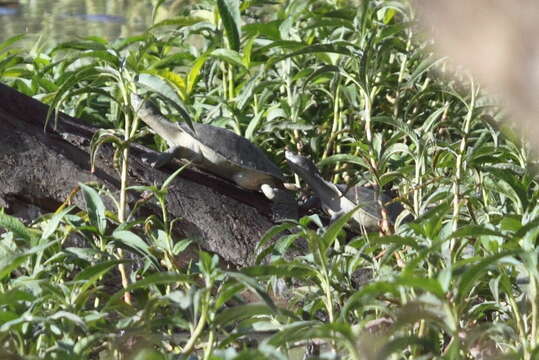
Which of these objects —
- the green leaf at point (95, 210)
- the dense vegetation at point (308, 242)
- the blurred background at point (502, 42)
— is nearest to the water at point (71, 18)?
the dense vegetation at point (308, 242)

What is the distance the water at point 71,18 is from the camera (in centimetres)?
586

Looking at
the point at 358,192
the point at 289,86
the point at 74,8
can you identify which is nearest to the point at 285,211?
the point at 358,192

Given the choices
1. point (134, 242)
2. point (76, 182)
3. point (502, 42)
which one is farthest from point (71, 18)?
point (502, 42)

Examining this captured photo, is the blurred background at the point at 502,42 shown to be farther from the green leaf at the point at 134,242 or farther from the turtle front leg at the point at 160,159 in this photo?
the turtle front leg at the point at 160,159

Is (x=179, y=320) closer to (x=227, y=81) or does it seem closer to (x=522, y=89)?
(x=522, y=89)

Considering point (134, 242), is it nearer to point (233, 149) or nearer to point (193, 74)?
point (233, 149)

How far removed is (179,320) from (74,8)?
20.2 feet

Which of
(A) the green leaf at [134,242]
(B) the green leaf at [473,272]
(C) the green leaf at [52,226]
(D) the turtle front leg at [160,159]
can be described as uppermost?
(B) the green leaf at [473,272]

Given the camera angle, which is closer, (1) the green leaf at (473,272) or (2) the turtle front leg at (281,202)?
(1) the green leaf at (473,272)

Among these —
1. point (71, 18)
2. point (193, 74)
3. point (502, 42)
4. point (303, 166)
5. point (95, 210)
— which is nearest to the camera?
point (502, 42)

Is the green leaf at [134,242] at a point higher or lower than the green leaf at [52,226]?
lower

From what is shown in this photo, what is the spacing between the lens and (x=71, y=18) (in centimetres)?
655

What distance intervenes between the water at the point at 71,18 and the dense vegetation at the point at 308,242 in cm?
199

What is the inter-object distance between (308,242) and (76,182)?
84cm
